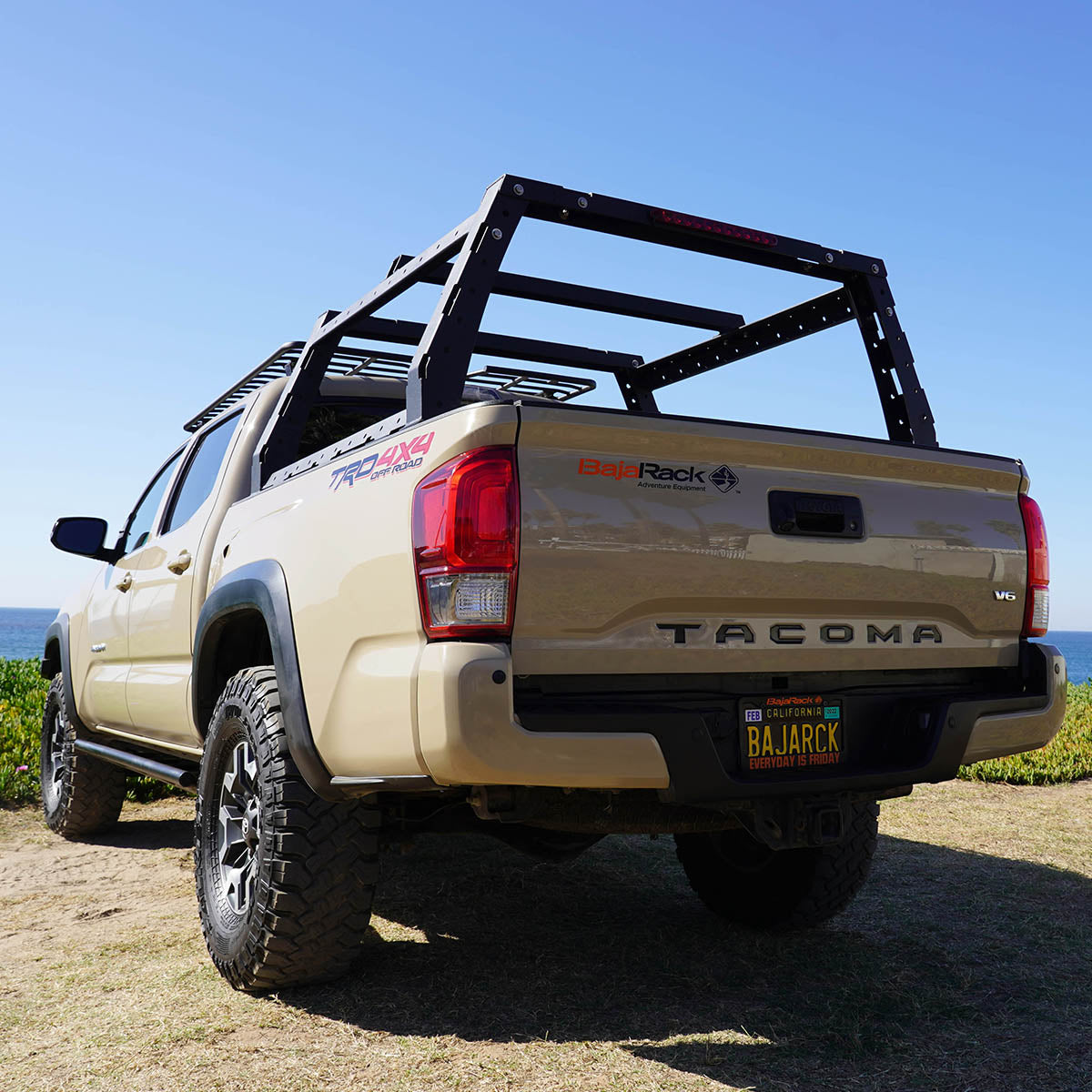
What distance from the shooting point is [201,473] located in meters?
4.91

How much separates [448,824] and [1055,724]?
1.99 metres

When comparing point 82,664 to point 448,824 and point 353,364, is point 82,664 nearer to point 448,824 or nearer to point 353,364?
point 353,364

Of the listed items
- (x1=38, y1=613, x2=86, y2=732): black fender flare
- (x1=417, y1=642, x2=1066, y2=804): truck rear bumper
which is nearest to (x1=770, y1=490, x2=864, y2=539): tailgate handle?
(x1=417, y1=642, x2=1066, y2=804): truck rear bumper

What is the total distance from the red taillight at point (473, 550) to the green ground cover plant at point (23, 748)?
5.72 metres

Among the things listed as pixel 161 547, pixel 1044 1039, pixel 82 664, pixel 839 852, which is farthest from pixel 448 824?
pixel 82 664

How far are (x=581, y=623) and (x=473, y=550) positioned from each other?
0.34 m

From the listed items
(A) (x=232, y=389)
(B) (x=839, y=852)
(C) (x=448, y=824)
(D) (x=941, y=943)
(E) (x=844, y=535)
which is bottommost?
(D) (x=941, y=943)

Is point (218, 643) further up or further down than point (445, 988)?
further up

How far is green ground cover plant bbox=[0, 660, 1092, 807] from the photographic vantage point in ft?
24.5

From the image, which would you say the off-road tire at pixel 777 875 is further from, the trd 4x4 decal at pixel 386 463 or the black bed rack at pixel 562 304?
the trd 4x4 decal at pixel 386 463

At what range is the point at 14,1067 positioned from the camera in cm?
289

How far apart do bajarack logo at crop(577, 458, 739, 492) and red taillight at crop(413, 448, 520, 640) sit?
9.0 inches

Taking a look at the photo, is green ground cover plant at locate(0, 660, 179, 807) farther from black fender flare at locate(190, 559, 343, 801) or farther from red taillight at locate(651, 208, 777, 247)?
red taillight at locate(651, 208, 777, 247)

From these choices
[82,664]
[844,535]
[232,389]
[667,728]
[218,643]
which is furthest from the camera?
[82,664]
